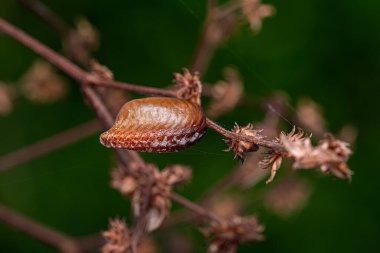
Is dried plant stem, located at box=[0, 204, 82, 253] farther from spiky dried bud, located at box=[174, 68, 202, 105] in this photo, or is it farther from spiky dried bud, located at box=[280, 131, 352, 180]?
spiky dried bud, located at box=[280, 131, 352, 180]

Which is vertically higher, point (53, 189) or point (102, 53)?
point (102, 53)

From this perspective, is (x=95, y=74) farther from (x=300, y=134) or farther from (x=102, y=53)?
(x=102, y=53)

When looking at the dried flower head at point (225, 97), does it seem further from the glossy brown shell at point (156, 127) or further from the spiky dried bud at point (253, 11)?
the glossy brown shell at point (156, 127)

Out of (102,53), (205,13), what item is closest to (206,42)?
(205,13)

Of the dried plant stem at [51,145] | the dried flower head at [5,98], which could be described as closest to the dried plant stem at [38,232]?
the dried plant stem at [51,145]

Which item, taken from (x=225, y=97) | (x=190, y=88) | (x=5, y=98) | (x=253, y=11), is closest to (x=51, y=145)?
(x=5, y=98)

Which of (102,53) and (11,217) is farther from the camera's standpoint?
(102,53)

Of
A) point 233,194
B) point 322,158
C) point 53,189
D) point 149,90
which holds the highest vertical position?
point 53,189
